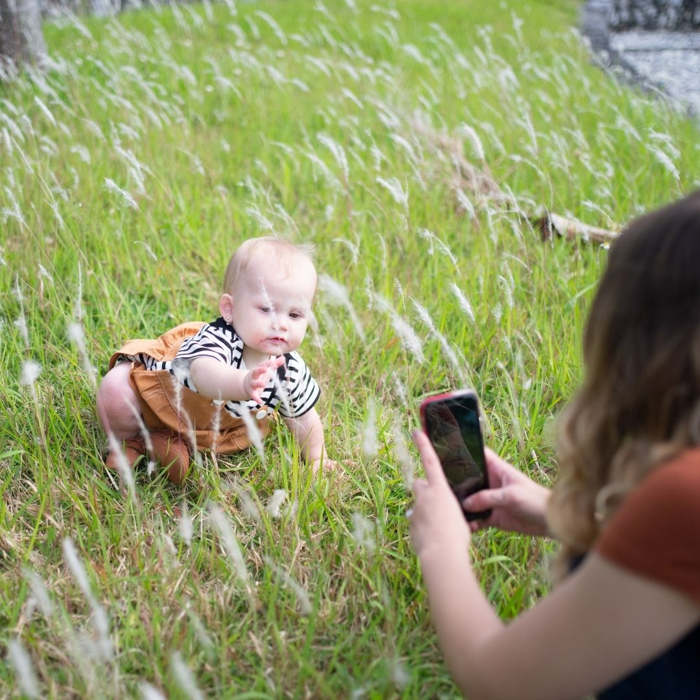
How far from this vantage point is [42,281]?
8.73 ft

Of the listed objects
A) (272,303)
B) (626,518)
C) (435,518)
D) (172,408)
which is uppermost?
(626,518)

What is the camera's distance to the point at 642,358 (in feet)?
3.55

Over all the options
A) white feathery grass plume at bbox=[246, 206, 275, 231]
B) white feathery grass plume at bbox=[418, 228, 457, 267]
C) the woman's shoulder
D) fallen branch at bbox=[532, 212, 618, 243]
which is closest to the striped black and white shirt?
white feathery grass plume at bbox=[246, 206, 275, 231]

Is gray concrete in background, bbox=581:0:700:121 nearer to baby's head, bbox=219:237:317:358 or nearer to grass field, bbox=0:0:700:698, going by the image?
grass field, bbox=0:0:700:698

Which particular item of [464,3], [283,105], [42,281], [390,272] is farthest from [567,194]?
[464,3]

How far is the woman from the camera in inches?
38.9

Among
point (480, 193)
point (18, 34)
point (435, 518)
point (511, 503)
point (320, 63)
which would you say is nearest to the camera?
point (435, 518)

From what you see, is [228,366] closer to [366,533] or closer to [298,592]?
[366,533]

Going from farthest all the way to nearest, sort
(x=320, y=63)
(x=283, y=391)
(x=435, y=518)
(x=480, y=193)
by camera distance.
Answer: (x=320, y=63) < (x=480, y=193) < (x=283, y=391) < (x=435, y=518)

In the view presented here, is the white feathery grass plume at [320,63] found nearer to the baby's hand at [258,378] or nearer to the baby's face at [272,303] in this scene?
the baby's face at [272,303]

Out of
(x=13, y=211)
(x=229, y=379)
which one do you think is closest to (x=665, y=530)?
(x=229, y=379)

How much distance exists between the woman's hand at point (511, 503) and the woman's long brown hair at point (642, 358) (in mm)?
323

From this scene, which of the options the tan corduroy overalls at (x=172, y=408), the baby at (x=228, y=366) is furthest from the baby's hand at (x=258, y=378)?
the tan corduroy overalls at (x=172, y=408)

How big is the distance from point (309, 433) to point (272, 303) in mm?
376
